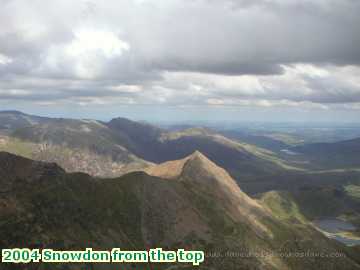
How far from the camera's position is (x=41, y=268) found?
7864 inches

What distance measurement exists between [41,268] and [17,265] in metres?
11.8

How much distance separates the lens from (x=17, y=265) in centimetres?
19512

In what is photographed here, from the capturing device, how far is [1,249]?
19888 centimetres

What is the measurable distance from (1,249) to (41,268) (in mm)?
22544

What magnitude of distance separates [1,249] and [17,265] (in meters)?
12.5
